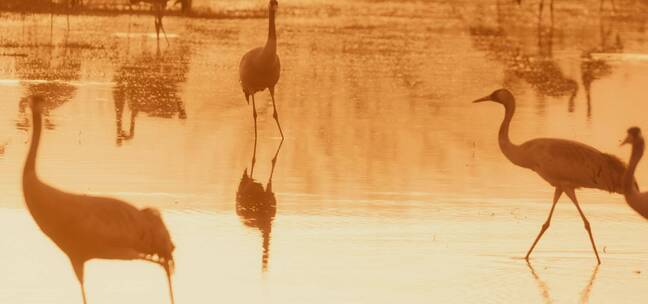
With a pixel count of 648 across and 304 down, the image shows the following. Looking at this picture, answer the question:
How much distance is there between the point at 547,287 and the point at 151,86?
10991 millimetres

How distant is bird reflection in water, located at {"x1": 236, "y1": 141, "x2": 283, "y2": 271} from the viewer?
11.6 m

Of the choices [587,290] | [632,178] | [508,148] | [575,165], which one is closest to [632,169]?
[632,178]

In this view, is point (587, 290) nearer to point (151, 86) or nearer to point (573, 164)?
point (573, 164)

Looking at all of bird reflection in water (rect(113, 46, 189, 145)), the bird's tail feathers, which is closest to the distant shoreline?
bird reflection in water (rect(113, 46, 189, 145))

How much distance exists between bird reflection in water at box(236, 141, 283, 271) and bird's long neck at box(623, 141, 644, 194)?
226 centimetres

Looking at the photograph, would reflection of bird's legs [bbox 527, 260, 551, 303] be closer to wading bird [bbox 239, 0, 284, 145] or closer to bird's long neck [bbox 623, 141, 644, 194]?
bird's long neck [bbox 623, 141, 644, 194]

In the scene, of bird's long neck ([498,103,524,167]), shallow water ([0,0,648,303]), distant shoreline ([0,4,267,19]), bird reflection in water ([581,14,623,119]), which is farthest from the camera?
distant shoreline ([0,4,267,19])

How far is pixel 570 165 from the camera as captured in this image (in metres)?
11.5

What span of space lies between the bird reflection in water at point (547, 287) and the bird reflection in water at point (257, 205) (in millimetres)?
1643

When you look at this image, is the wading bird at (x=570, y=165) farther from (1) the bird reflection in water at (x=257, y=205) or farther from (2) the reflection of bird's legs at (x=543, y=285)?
(1) the bird reflection in water at (x=257, y=205)

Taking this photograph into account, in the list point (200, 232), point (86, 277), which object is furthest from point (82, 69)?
point (86, 277)

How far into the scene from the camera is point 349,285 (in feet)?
32.6

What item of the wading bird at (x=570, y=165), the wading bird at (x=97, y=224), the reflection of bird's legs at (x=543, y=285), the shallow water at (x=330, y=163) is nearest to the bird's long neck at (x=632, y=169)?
the wading bird at (x=570, y=165)

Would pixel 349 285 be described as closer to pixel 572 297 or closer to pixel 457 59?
pixel 572 297
